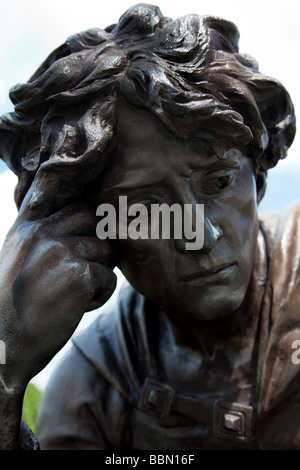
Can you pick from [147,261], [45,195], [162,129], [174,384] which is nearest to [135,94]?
[162,129]

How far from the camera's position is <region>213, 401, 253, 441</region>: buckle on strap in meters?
2.38

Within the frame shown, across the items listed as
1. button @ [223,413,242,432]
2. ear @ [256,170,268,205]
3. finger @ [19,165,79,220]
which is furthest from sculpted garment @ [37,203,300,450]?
finger @ [19,165,79,220]

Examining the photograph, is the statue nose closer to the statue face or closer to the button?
the statue face

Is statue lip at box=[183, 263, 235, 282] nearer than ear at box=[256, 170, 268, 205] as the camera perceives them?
Yes

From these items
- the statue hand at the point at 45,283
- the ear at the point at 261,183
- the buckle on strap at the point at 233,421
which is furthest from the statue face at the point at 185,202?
the buckle on strap at the point at 233,421

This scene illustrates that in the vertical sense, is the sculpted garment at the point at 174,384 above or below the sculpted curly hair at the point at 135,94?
below

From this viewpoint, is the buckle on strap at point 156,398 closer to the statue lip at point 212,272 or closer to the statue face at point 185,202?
the statue face at point 185,202

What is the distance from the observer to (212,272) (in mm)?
2182

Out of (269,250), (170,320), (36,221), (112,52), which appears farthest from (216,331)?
(112,52)

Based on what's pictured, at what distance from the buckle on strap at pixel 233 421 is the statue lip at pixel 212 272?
1.65ft

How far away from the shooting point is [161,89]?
207cm

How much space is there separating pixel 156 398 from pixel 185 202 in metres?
0.78

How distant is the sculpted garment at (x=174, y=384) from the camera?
7.82 ft

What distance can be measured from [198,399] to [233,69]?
112 centimetres
